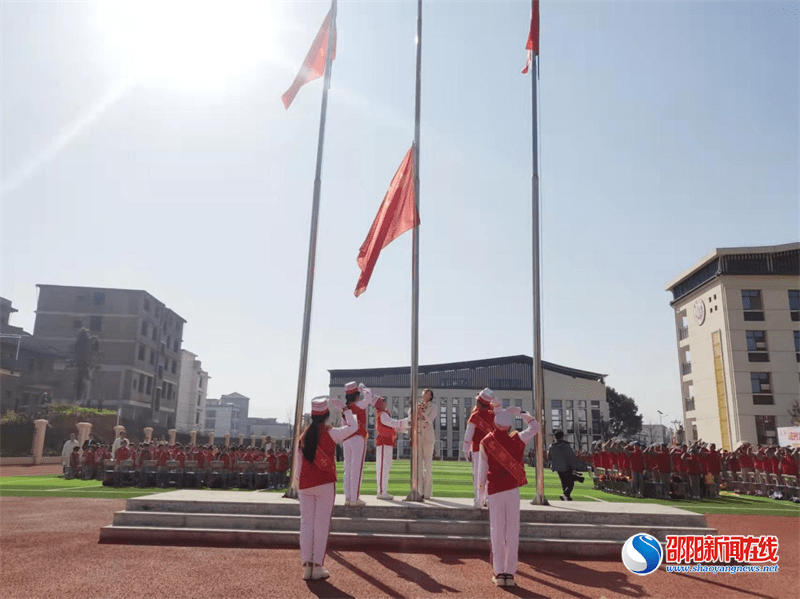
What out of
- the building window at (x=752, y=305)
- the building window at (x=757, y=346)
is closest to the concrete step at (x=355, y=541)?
the building window at (x=757, y=346)

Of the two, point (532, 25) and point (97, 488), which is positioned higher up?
point (532, 25)

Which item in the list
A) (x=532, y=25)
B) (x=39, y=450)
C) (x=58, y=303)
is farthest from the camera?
(x=58, y=303)

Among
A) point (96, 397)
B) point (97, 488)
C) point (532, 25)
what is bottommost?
point (97, 488)

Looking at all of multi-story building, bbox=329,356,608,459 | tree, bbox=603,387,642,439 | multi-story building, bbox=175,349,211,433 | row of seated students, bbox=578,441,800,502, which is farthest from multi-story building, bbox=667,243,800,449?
multi-story building, bbox=175,349,211,433

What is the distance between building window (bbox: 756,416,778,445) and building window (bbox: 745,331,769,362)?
4093mm

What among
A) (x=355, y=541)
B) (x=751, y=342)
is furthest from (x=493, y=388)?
(x=355, y=541)

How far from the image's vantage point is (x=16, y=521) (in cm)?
1067

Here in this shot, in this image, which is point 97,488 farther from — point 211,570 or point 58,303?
point 58,303

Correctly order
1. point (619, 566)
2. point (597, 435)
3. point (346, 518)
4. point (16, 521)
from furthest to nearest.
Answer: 1. point (597, 435)
2. point (16, 521)
3. point (346, 518)
4. point (619, 566)

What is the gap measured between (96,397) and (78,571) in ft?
180

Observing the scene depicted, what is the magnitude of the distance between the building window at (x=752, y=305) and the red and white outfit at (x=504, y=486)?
40.0 metres

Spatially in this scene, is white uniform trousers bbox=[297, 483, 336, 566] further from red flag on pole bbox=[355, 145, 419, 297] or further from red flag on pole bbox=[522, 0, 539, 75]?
red flag on pole bbox=[522, 0, 539, 75]

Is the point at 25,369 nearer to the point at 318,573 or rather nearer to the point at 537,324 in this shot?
the point at 537,324

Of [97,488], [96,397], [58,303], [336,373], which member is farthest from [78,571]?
[58,303]
